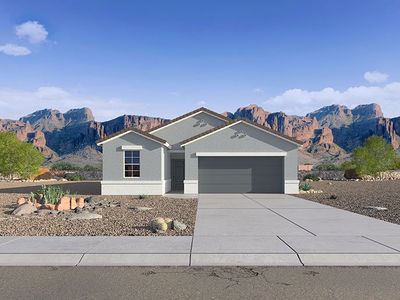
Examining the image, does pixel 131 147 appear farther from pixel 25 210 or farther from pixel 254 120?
pixel 254 120

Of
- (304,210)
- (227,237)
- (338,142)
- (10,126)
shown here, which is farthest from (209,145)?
(10,126)

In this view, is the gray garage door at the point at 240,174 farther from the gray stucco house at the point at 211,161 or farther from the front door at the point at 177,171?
the front door at the point at 177,171

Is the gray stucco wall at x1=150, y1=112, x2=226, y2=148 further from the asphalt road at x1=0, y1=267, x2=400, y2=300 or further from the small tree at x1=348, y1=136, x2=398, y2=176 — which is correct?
the small tree at x1=348, y1=136, x2=398, y2=176

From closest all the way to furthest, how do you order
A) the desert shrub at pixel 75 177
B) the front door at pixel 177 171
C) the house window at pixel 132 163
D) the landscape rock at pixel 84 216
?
the landscape rock at pixel 84 216
the house window at pixel 132 163
the front door at pixel 177 171
the desert shrub at pixel 75 177

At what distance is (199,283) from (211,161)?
756 inches

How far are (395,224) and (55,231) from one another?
9409 mm

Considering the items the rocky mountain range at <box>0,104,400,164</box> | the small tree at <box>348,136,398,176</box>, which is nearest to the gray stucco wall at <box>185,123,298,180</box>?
the small tree at <box>348,136,398,176</box>

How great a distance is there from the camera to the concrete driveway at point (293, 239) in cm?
753

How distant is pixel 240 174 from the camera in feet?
83.5

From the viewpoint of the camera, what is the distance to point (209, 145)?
81.8 ft

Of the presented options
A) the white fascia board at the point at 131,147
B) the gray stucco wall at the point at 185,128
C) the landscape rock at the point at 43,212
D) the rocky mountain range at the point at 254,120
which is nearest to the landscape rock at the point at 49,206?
the landscape rock at the point at 43,212

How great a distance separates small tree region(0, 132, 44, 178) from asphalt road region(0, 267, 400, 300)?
3672cm

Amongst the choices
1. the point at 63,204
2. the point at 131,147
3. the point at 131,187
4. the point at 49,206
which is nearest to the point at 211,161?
the point at 131,147

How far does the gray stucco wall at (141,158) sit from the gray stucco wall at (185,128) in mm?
4532
